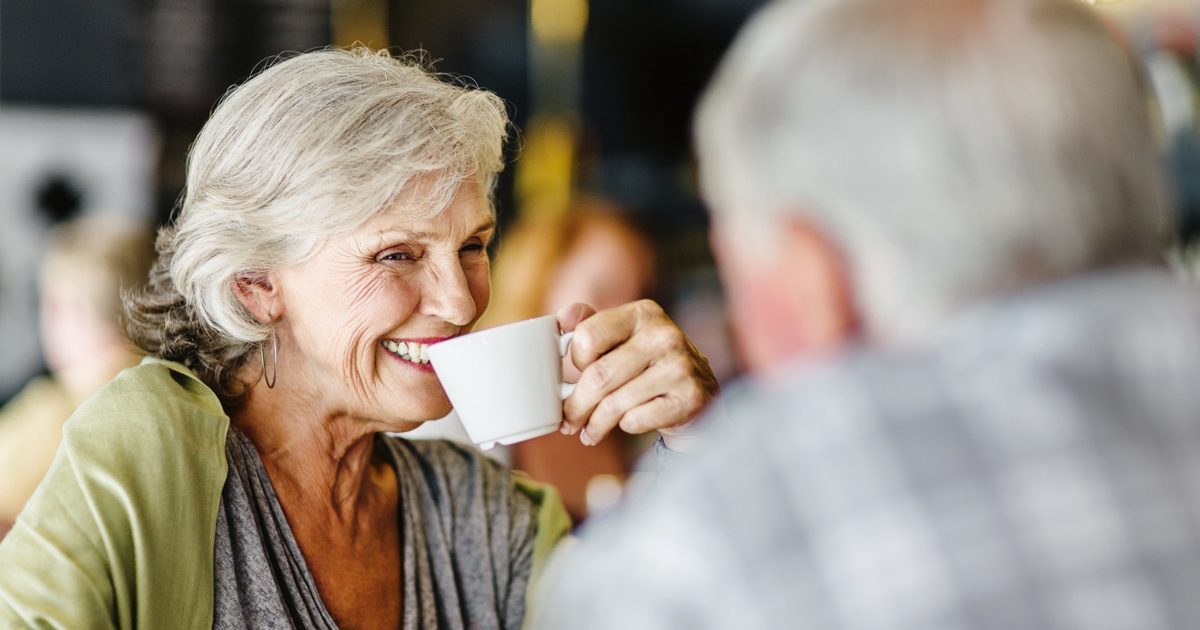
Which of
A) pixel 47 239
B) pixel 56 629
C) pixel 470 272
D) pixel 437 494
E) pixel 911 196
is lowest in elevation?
pixel 47 239

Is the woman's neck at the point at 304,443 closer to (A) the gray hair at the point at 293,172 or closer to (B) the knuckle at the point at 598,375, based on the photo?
(A) the gray hair at the point at 293,172

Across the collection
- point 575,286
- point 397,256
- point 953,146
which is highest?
point 953,146

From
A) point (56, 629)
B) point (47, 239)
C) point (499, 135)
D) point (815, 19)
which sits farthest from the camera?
point (47, 239)

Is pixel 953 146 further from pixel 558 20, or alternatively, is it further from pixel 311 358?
pixel 558 20

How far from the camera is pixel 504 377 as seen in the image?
3.60ft

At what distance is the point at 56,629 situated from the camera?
97 cm

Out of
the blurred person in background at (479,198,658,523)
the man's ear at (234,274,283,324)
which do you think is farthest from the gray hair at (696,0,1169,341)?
the blurred person in background at (479,198,658,523)

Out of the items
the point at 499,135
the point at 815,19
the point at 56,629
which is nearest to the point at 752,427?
the point at 815,19

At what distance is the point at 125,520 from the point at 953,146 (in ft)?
2.64

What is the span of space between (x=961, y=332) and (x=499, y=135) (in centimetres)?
84

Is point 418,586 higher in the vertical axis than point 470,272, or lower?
lower

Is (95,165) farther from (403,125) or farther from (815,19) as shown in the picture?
(815,19)

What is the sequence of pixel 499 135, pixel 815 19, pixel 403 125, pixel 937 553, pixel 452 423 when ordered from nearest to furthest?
pixel 937 553 < pixel 815 19 < pixel 403 125 < pixel 499 135 < pixel 452 423

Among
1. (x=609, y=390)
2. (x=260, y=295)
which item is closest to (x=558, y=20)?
(x=260, y=295)
